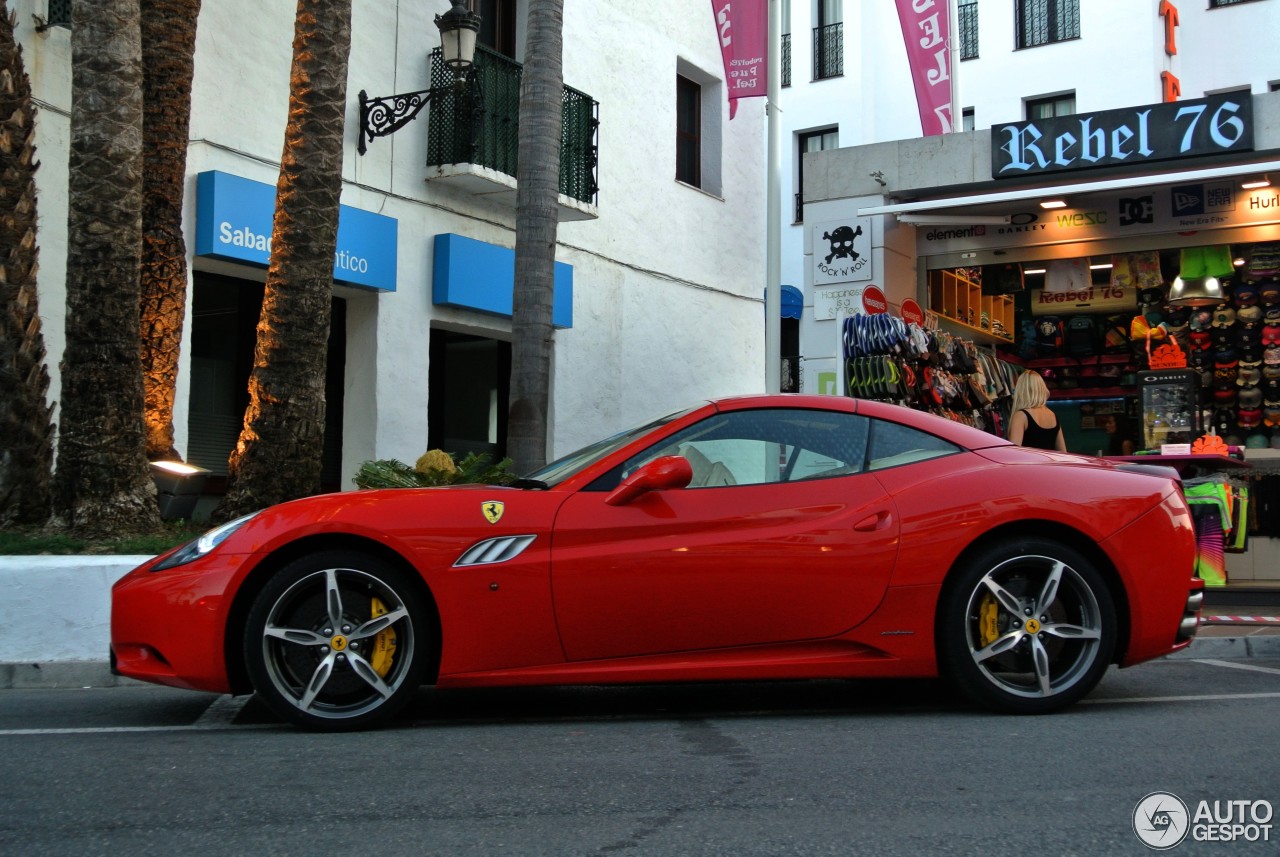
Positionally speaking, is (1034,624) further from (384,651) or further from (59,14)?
(59,14)

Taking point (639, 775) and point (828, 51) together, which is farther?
point (828, 51)

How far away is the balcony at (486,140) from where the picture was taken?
14375mm

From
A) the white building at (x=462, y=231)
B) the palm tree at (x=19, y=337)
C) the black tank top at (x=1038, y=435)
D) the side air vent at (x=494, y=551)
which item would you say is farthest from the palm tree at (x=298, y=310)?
the black tank top at (x=1038, y=435)

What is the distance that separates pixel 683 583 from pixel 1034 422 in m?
6.37

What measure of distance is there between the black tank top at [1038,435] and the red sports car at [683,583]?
17.1 feet

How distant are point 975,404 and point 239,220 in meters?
7.67

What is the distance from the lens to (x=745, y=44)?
14.2m

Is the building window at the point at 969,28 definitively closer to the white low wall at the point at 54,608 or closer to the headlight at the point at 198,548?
the white low wall at the point at 54,608

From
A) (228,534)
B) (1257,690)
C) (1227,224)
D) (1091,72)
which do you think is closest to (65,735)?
(228,534)

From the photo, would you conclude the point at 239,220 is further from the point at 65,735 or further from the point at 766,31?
the point at 65,735

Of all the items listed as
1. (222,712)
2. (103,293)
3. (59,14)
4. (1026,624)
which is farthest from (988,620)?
(59,14)

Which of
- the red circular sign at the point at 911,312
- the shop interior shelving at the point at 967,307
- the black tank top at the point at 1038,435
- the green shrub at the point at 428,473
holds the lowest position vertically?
the green shrub at the point at 428,473

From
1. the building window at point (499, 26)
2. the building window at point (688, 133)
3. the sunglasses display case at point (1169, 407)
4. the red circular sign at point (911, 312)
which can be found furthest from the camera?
the building window at point (688, 133)

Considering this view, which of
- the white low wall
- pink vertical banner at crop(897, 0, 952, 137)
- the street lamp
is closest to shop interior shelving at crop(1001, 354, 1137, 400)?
pink vertical banner at crop(897, 0, 952, 137)
